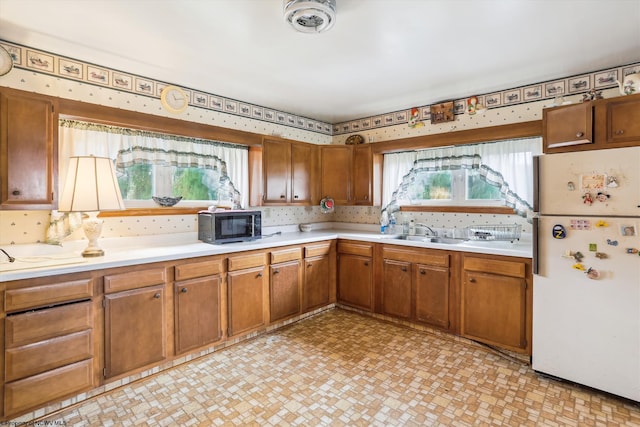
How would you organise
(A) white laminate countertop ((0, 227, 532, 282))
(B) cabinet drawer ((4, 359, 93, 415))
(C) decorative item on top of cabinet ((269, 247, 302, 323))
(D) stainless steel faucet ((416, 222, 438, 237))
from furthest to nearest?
(D) stainless steel faucet ((416, 222, 438, 237))
(C) decorative item on top of cabinet ((269, 247, 302, 323))
(A) white laminate countertop ((0, 227, 532, 282))
(B) cabinet drawer ((4, 359, 93, 415))

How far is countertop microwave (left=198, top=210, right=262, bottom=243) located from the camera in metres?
2.97

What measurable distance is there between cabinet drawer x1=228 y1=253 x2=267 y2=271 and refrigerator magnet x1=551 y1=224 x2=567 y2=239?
236cm

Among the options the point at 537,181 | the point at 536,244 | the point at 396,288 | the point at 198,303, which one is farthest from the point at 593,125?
the point at 198,303

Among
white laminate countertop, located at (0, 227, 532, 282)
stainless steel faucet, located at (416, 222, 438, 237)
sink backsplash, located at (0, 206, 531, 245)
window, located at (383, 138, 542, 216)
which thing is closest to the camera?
white laminate countertop, located at (0, 227, 532, 282)

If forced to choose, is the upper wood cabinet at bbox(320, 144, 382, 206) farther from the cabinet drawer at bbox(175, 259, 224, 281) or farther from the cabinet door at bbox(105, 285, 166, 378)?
the cabinet door at bbox(105, 285, 166, 378)

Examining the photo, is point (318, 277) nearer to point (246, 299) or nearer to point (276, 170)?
point (246, 299)

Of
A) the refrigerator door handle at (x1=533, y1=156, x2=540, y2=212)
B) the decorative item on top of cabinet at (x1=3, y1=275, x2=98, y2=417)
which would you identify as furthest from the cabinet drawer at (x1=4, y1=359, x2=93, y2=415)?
the refrigerator door handle at (x1=533, y1=156, x2=540, y2=212)

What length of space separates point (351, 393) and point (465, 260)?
154 centimetres

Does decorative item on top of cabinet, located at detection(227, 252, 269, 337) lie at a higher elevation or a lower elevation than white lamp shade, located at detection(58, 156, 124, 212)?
lower

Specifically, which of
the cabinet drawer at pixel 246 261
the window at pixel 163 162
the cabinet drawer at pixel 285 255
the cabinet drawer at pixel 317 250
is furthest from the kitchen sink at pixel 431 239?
the window at pixel 163 162

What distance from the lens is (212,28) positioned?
212cm

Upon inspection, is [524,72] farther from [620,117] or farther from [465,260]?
[465,260]

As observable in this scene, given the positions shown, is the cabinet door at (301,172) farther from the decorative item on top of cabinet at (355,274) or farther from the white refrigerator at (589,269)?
the white refrigerator at (589,269)

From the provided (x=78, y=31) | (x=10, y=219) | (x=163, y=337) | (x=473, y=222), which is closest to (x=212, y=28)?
(x=78, y=31)
